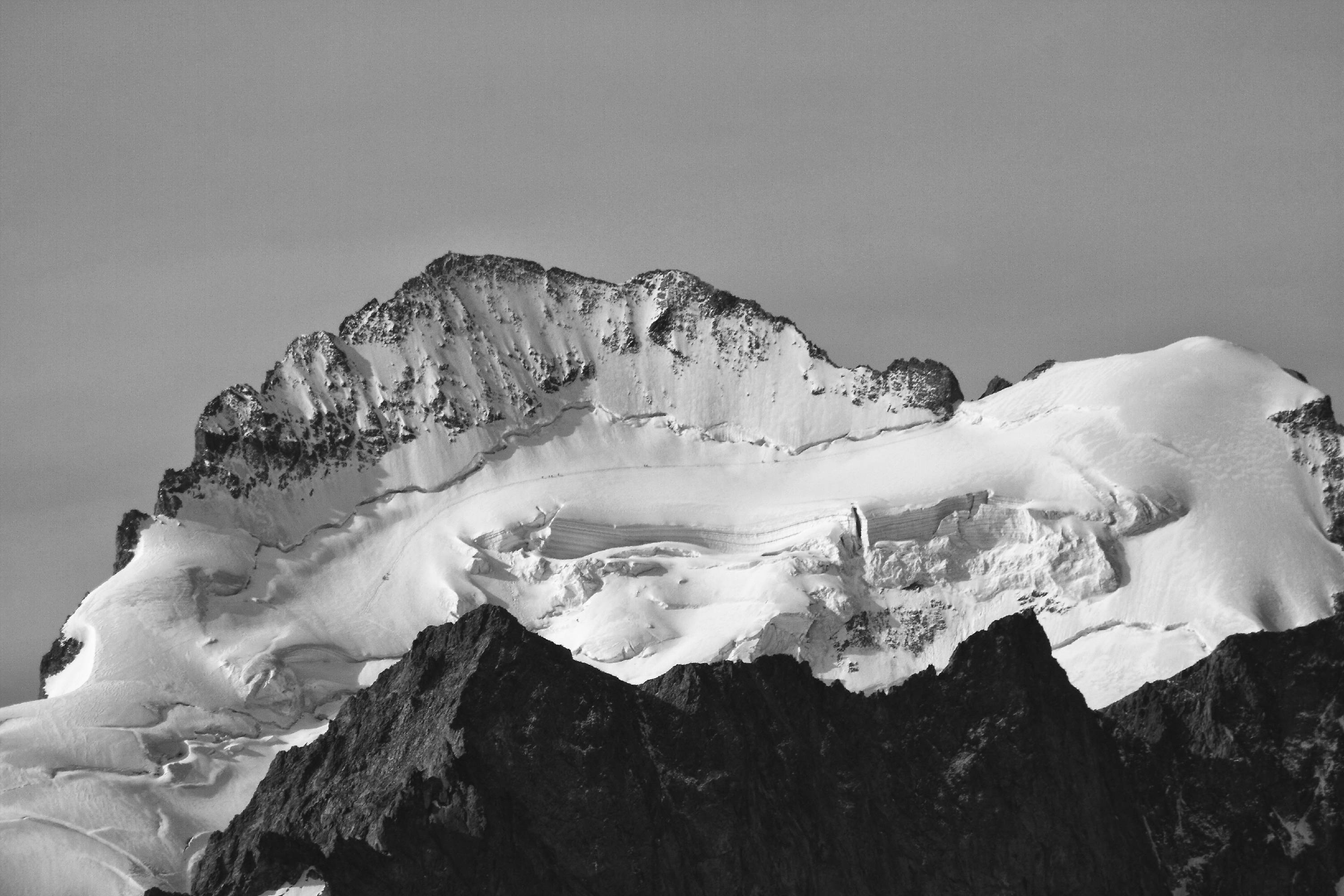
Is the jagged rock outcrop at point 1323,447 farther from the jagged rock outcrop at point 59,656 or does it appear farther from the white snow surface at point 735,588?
the jagged rock outcrop at point 59,656

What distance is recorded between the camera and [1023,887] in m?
133

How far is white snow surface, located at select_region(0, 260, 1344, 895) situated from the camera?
181375mm

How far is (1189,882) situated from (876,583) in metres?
55.9

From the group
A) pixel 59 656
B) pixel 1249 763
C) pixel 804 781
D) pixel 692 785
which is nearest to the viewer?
pixel 692 785

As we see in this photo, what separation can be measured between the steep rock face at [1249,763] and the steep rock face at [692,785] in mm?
2477

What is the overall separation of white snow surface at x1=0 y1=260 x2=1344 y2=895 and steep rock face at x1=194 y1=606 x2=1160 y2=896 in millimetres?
39576

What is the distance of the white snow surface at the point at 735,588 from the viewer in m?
181

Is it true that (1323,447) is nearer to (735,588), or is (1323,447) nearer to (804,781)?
(735,588)

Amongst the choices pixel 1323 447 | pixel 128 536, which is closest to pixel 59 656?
pixel 128 536

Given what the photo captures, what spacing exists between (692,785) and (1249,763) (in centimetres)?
2314

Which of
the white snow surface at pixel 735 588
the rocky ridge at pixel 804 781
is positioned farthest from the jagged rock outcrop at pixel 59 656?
the rocky ridge at pixel 804 781

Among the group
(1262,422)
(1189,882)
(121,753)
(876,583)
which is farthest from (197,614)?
(1189,882)

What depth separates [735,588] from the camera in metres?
191

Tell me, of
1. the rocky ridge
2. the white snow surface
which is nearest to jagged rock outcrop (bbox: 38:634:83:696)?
the white snow surface
